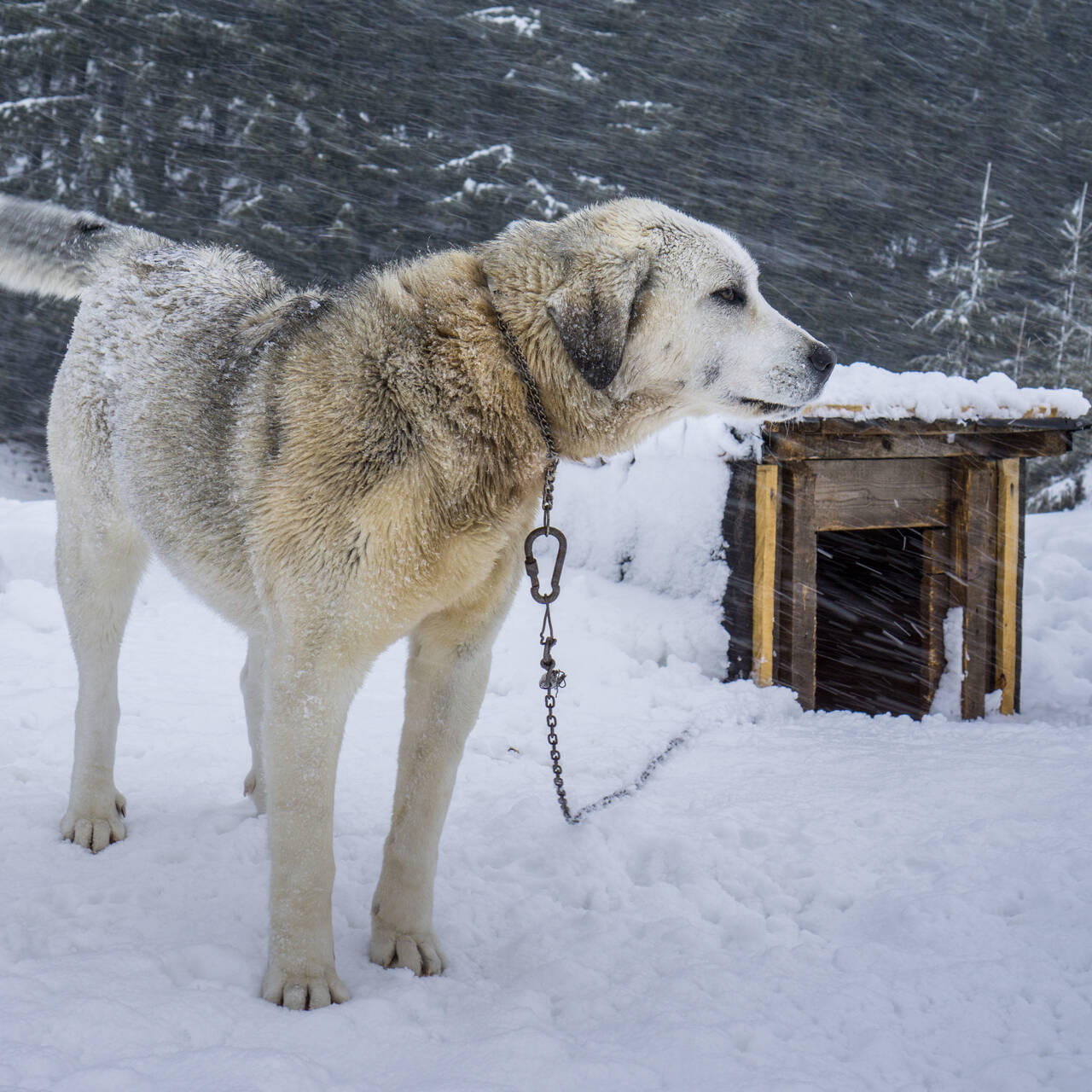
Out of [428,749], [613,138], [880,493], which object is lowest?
[428,749]

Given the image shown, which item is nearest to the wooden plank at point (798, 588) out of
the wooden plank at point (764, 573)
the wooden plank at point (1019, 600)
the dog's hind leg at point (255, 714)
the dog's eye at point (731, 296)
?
the wooden plank at point (764, 573)

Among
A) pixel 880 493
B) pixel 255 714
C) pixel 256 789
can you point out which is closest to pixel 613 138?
pixel 880 493

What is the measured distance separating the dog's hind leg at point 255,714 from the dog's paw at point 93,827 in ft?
1.56

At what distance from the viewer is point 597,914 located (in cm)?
293

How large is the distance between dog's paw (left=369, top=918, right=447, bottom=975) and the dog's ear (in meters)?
1.64

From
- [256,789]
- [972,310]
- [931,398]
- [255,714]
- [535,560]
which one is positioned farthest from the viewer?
[972,310]

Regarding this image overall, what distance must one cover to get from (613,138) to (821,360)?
17190 mm

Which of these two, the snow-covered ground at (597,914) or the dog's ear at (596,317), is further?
the dog's ear at (596,317)

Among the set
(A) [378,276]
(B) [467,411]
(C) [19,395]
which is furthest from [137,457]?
(C) [19,395]

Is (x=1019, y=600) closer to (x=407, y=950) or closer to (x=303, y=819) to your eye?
(x=407, y=950)

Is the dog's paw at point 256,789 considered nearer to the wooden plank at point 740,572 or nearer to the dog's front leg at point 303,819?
the dog's front leg at point 303,819

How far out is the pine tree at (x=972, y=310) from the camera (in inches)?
767

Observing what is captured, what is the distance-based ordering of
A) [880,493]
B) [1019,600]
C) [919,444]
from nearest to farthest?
1. [919,444]
2. [880,493]
3. [1019,600]

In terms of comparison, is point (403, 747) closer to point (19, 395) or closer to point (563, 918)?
point (563, 918)
